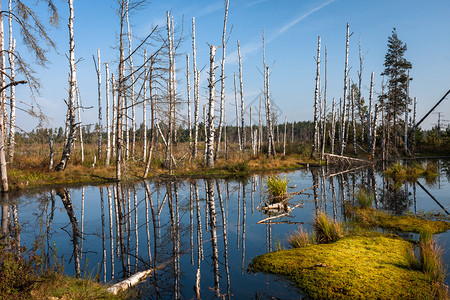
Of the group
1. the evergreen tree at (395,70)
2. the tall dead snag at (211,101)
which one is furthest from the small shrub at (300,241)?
the evergreen tree at (395,70)

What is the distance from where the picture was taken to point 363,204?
9.50 m

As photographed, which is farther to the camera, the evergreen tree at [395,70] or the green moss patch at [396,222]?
the evergreen tree at [395,70]

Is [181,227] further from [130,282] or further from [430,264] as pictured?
[430,264]

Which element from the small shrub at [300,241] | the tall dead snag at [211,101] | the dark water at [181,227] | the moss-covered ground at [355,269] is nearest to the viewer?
the moss-covered ground at [355,269]

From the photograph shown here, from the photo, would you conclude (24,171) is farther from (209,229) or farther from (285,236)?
(285,236)

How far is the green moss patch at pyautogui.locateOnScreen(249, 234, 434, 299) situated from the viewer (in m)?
4.13

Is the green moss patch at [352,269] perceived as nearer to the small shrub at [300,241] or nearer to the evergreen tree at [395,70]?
the small shrub at [300,241]

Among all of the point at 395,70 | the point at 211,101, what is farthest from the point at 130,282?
the point at 395,70

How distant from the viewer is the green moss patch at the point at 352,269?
13.6ft

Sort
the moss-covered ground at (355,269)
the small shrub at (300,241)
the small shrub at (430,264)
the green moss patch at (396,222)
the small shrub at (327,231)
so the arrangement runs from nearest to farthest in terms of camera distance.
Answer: the moss-covered ground at (355,269), the small shrub at (430,264), the small shrub at (300,241), the small shrub at (327,231), the green moss patch at (396,222)

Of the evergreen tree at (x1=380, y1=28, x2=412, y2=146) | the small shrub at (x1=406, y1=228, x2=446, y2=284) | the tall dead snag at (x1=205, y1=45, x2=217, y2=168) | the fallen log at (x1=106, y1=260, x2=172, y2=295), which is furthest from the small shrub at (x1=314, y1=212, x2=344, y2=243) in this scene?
the evergreen tree at (x1=380, y1=28, x2=412, y2=146)

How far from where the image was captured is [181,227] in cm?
762

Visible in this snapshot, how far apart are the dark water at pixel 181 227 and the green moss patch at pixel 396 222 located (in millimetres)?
651

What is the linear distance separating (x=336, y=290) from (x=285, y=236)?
2770mm
